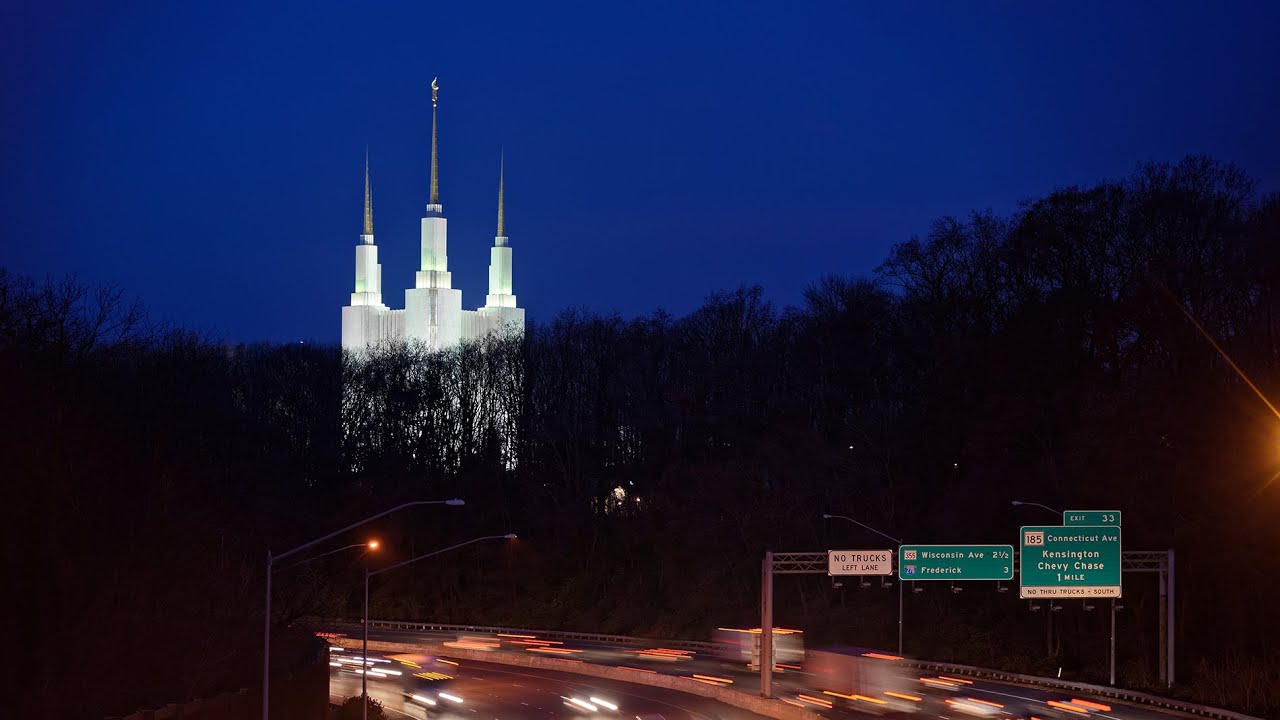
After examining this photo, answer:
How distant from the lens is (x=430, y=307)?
131000 millimetres

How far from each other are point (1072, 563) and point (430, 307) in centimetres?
8620

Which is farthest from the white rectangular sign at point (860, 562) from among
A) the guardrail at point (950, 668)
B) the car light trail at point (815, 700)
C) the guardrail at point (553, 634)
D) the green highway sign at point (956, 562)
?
the guardrail at point (553, 634)

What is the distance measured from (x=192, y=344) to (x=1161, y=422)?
57.2 metres

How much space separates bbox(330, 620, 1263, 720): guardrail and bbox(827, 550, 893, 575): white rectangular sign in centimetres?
337

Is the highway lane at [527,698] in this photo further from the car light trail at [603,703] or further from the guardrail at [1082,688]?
the guardrail at [1082,688]

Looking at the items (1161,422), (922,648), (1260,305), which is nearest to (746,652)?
(922,648)

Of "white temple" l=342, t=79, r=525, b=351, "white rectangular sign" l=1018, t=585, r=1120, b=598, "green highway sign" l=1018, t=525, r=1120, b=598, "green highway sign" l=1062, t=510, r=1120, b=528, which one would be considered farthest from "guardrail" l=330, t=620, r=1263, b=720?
"white temple" l=342, t=79, r=525, b=351

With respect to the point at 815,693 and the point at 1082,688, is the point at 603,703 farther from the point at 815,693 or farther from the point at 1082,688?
the point at 1082,688

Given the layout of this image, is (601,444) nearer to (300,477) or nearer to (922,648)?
(300,477)

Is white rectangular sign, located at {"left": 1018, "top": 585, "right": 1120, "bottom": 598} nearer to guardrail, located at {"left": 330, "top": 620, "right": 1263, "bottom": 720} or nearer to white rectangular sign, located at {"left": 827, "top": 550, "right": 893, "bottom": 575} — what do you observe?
guardrail, located at {"left": 330, "top": 620, "right": 1263, "bottom": 720}

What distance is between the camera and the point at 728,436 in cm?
8831

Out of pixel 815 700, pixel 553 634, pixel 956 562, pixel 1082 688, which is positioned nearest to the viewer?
pixel 815 700

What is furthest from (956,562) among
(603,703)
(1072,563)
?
(603,703)

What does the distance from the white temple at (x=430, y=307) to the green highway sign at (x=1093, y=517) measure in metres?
79.5
